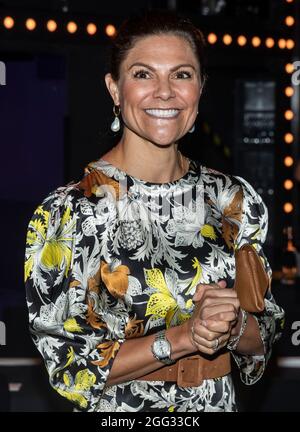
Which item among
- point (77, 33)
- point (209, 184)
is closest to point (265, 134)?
point (77, 33)

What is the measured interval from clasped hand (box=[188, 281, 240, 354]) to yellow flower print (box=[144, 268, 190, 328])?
0.12 metres

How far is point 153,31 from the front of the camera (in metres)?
2.16

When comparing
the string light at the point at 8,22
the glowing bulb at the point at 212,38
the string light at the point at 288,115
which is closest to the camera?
the string light at the point at 8,22

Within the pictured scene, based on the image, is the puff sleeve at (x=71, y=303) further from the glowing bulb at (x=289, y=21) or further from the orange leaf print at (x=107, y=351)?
the glowing bulb at (x=289, y=21)

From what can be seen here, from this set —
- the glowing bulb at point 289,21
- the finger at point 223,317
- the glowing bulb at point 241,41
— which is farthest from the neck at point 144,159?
the glowing bulb at point 289,21

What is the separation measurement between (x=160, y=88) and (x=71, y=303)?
527 mm

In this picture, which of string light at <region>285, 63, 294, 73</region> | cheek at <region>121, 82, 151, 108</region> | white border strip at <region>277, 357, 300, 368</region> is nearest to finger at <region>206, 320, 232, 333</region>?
cheek at <region>121, 82, 151, 108</region>

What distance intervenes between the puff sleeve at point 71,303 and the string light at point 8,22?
278cm

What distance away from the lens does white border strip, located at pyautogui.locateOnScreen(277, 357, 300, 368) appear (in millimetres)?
5055

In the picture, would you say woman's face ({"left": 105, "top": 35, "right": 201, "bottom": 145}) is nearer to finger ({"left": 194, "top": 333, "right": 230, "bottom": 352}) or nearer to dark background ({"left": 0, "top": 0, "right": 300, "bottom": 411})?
finger ({"left": 194, "top": 333, "right": 230, "bottom": 352})

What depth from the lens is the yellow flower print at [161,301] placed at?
2062 mm

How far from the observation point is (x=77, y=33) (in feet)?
15.6

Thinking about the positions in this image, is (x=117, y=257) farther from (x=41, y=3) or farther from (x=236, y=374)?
(x=41, y=3)

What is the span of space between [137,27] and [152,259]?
0.54 meters
